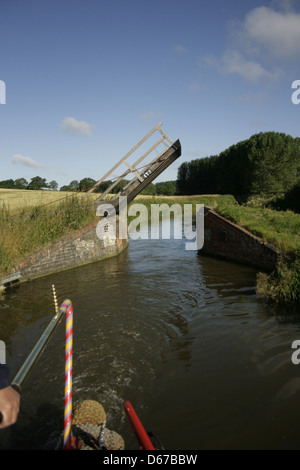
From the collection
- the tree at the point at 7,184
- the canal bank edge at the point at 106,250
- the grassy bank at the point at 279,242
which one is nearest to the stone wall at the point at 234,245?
the canal bank edge at the point at 106,250

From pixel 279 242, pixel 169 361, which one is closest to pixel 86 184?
pixel 279 242

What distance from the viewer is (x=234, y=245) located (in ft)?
41.8

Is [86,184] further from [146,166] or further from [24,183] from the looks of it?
[146,166]

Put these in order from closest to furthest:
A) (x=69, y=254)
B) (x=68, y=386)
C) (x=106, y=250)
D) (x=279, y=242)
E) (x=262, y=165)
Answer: (x=68, y=386) < (x=279, y=242) < (x=69, y=254) < (x=106, y=250) < (x=262, y=165)

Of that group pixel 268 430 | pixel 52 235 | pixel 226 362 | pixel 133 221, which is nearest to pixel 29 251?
pixel 52 235

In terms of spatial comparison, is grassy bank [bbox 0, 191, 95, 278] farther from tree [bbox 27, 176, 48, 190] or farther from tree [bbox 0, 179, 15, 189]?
tree [bbox 0, 179, 15, 189]

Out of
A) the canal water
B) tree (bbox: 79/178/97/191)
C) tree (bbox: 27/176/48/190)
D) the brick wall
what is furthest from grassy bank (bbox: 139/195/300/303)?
tree (bbox: 27/176/48/190)

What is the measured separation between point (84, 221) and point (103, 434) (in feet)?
35.3

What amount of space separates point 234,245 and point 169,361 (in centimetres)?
815

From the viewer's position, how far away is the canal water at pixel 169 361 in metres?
3.92

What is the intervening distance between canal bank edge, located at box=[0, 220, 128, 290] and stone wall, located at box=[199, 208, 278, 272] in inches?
192

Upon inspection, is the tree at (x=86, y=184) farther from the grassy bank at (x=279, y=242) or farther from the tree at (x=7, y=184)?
the grassy bank at (x=279, y=242)

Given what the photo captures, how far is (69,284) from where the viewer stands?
34.2ft

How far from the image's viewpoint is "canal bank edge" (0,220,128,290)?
10402 mm
